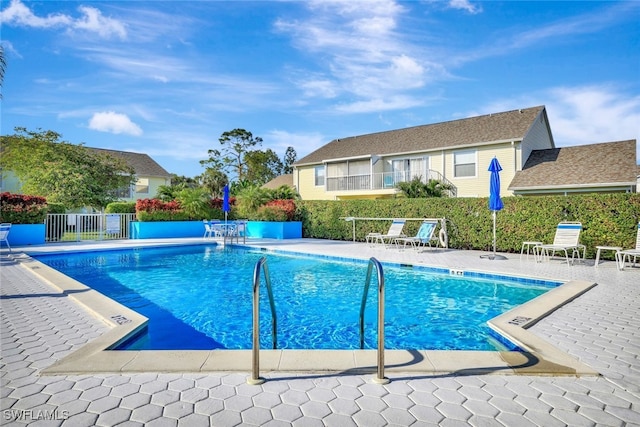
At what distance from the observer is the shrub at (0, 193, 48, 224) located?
15.5 metres

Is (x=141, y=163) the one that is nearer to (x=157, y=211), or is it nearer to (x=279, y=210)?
(x=157, y=211)

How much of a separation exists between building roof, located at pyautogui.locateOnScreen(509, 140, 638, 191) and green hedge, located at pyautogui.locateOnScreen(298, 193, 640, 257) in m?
6.26

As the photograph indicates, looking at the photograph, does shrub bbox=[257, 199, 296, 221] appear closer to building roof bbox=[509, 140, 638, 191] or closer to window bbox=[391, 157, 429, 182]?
window bbox=[391, 157, 429, 182]

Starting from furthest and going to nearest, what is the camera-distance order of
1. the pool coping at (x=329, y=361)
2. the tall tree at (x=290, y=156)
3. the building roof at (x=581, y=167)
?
the tall tree at (x=290, y=156) < the building roof at (x=581, y=167) < the pool coping at (x=329, y=361)

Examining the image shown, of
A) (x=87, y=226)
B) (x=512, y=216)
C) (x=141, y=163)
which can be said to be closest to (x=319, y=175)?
(x=87, y=226)

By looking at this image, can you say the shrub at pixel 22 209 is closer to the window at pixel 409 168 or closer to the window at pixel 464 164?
the window at pixel 409 168

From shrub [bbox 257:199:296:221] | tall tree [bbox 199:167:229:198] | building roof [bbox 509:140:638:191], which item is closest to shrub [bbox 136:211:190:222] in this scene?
shrub [bbox 257:199:296:221]

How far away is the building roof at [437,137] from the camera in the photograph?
20.6 m

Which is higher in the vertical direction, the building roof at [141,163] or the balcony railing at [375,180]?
the building roof at [141,163]

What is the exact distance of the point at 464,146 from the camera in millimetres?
21094

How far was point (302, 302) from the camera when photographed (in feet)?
23.6

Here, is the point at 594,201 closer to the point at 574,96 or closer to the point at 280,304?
the point at 574,96

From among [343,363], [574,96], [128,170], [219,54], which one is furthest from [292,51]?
[128,170]

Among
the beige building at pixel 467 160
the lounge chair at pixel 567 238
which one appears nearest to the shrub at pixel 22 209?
the beige building at pixel 467 160
